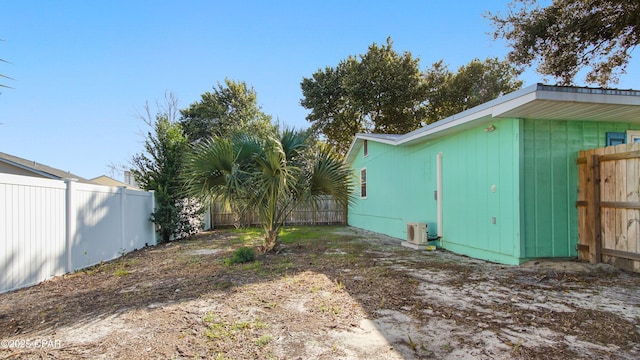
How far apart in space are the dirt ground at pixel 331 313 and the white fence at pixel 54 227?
27 centimetres

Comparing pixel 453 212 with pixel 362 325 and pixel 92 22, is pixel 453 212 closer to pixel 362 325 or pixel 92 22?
pixel 362 325

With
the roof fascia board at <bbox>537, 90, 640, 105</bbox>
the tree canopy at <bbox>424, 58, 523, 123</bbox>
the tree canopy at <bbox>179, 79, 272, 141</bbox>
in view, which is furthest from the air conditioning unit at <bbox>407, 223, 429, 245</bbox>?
the tree canopy at <bbox>179, 79, 272, 141</bbox>

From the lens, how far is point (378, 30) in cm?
1964

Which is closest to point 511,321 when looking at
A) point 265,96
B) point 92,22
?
point 92,22

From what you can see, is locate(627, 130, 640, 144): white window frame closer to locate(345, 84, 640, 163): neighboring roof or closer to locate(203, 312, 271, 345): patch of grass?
locate(345, 84, 640, 163): neighboring roof

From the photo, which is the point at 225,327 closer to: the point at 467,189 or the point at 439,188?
the point at 467,189

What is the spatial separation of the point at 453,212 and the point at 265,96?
64.2ft

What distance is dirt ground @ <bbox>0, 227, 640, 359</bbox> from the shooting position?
252 cm

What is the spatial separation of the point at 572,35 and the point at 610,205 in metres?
8.14

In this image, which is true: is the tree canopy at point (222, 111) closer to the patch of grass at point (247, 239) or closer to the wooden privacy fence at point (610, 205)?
the patch of grass at point (247, 239)

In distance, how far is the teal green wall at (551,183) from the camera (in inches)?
211

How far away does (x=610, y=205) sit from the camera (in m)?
4.86

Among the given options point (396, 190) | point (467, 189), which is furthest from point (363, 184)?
point (467, 189)

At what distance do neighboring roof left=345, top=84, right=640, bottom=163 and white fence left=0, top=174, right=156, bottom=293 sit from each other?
662 cm
